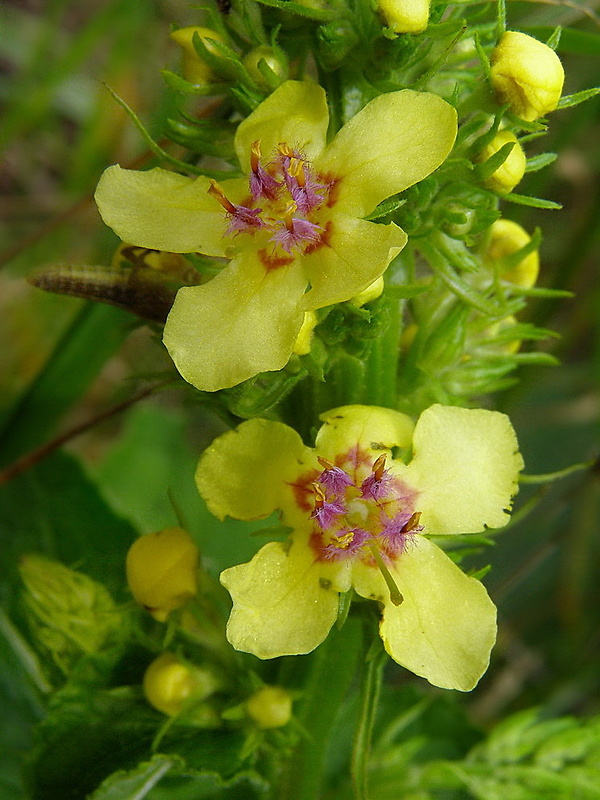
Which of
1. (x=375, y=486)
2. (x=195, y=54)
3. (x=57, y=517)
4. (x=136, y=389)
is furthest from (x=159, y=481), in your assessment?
(x=195, y=54)

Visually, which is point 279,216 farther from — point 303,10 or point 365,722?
point 365,722

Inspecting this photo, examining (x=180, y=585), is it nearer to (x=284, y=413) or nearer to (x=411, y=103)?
(x=284, y=413)

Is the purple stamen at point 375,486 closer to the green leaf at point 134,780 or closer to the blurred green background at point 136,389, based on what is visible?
the green leaf at point 134,780

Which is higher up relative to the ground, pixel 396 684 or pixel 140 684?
pixel 140 684

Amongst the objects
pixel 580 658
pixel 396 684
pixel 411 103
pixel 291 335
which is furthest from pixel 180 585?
pixel 580 658

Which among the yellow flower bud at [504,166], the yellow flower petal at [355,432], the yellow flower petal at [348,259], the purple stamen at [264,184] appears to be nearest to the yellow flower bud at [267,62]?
the purple stamen at [264,184]

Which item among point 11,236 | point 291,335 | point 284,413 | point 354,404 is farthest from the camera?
point 11,236
